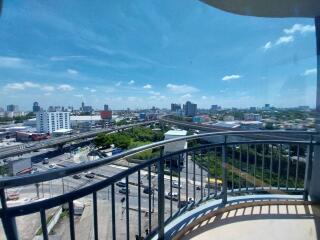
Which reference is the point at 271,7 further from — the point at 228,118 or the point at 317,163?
the point at 228,118

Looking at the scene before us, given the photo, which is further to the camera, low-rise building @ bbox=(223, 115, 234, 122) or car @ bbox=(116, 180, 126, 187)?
low-rise building @ bbox=(223, 115, 234, 122)

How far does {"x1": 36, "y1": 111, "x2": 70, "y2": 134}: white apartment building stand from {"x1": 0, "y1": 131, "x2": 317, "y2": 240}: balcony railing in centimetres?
1129

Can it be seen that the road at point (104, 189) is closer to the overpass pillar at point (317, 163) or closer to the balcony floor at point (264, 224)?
the balcony floor at point (264, 224)

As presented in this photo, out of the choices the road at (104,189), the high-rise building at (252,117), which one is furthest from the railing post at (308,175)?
the road at (104,189)

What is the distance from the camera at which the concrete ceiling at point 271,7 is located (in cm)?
212

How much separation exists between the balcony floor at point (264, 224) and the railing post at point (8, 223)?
1.43 metres

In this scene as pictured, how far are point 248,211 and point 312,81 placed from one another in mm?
1637

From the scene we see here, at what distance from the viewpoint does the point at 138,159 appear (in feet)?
4.42

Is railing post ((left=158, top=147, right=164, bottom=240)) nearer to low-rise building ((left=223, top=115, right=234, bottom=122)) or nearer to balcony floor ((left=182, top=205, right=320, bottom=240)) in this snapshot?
balcony floor ((left=182, top=205, right=320, bottom=240))

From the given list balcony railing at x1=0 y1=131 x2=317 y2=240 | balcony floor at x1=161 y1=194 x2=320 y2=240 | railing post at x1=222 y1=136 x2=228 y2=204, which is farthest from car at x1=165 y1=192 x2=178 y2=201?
railing post at x1=222 y1=136 x2=228 y2=204

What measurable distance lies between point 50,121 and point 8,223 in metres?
14.7

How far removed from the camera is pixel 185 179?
224 centimetres

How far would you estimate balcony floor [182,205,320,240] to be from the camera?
1905mm

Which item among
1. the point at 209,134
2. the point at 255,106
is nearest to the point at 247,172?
the point at 209,134
